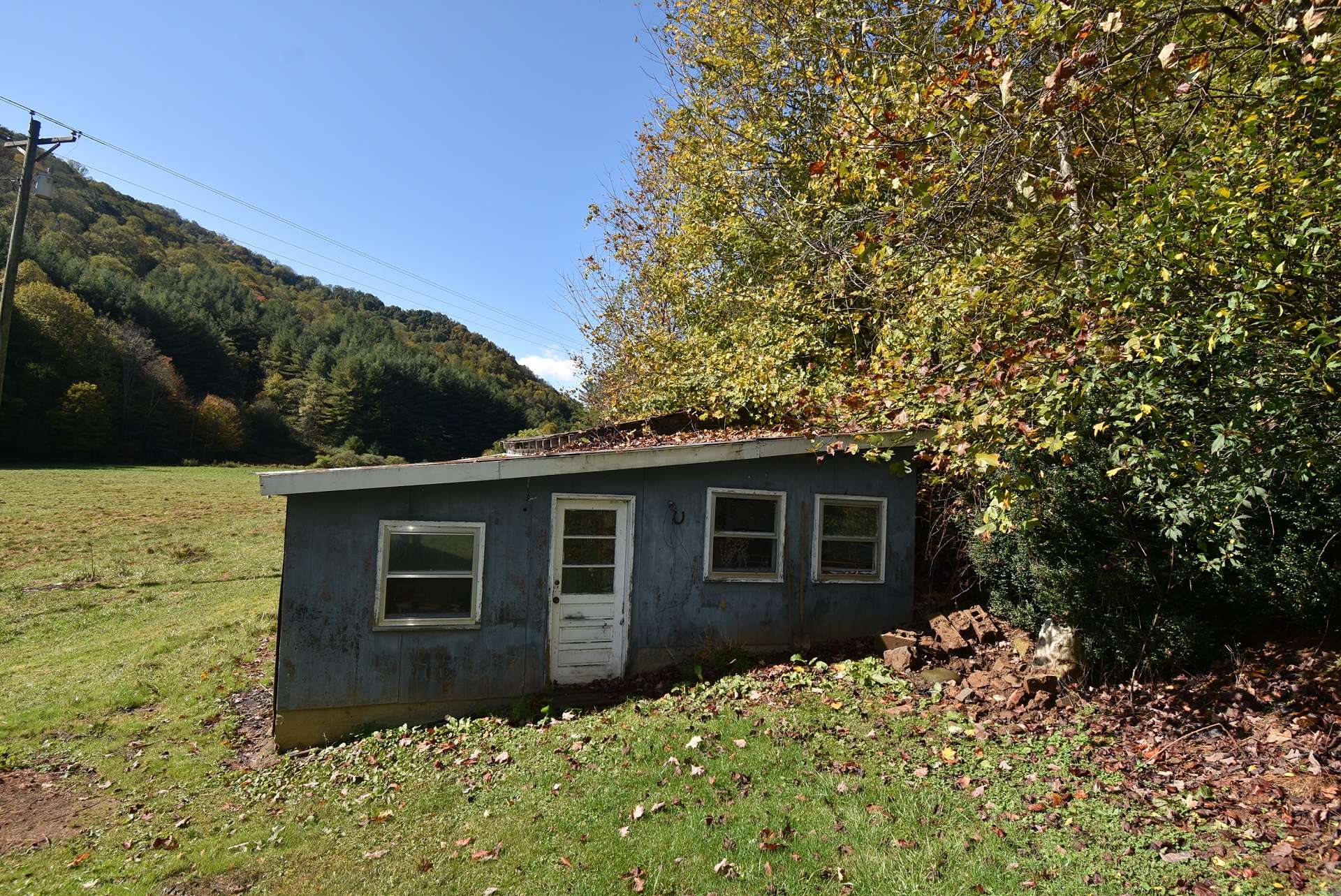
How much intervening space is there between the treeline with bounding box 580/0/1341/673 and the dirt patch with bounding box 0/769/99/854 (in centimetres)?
816

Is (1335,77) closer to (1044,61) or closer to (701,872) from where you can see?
(1044,61)

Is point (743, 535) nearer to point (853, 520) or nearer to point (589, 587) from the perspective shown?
point (853, 520)

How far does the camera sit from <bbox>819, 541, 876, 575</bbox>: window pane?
9586 mm

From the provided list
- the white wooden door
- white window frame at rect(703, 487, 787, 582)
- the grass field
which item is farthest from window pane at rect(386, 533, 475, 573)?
white window frame at rect(703, 487, 787, 582)

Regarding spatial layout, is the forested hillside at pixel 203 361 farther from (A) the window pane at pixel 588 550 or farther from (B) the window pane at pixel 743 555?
(A) the window pane at pixel 588 550

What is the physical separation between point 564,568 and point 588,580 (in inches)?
13.7

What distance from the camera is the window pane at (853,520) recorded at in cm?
963

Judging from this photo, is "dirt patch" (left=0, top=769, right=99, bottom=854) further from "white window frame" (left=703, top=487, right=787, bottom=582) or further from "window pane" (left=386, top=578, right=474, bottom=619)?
"white window frame" (left=703, top=487, right=787, bottom=582)

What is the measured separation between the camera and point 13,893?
5109 millimetres

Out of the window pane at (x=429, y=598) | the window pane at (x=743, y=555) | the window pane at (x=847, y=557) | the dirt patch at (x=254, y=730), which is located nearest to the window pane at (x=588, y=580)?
the window pane at (x=429, y=598)

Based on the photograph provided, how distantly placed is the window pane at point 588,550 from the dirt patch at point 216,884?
13.9 ft

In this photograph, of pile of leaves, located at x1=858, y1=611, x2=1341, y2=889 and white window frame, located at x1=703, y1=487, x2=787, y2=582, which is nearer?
pile of leaves, located at x1=858, y1=611, x2=1341, y2=889

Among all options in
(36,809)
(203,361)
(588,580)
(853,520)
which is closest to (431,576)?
(588,580)

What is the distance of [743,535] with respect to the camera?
9258 mm
